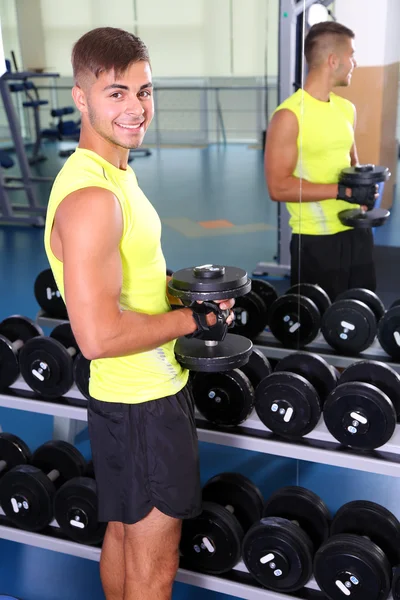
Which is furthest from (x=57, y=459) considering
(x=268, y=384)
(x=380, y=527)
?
(x=380, y=527)

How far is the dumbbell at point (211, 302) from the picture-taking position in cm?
107

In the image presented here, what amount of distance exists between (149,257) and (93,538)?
0.80m

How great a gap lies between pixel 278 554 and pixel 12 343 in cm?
87

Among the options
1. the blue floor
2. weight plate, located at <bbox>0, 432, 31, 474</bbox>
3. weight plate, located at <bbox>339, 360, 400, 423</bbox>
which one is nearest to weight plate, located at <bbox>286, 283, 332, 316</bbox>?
the blue floor

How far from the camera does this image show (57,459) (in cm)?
167

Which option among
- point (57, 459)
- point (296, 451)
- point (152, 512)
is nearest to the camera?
point (152, 512)

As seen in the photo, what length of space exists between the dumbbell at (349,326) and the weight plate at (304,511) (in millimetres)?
493

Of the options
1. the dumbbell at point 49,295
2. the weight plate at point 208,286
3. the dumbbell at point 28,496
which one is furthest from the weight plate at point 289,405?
the dumbbell at point 49,295

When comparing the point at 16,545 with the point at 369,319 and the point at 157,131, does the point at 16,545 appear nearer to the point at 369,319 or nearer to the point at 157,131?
the point at 369,319

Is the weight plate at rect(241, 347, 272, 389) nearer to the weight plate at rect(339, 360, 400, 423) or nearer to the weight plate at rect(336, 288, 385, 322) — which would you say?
the weight plate at rect(339, 360, 400, 423)

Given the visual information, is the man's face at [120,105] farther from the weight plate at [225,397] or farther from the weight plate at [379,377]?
the weight plate at [379,377]

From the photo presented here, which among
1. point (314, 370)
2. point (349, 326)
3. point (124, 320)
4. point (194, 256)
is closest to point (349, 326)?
point (349, 326)

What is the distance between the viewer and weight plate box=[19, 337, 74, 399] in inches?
62.5

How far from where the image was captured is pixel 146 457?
3.64 feet
